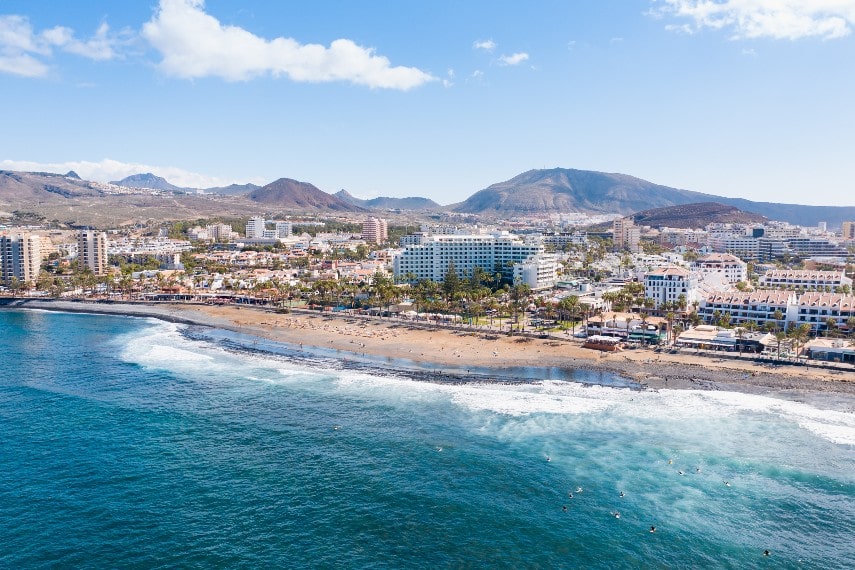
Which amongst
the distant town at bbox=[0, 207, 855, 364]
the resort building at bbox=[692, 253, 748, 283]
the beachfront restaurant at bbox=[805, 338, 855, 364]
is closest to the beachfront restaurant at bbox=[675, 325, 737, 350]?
the distant town at bbox=[0, 207, 855, 364]

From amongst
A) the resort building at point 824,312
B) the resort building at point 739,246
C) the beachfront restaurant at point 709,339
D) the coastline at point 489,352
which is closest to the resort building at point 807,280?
the resort building at point 824,312

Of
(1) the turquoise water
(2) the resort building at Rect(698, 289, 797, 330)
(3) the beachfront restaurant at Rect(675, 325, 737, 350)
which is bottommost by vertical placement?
(1) the turquoise water

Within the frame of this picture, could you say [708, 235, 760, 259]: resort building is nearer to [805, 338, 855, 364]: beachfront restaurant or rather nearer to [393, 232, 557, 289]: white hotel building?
[393, 232, 557, 289]: white hotel building

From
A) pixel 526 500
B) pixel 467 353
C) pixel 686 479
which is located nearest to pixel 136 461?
pixel 526 500

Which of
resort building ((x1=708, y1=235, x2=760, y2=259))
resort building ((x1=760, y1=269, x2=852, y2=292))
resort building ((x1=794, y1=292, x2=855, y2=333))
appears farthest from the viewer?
resort building ((x1=708, y1=235, x2=760, y2=259))

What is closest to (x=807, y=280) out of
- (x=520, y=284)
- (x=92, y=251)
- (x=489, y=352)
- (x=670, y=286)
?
(x=670, y=286)

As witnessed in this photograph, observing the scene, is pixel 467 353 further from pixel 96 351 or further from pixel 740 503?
pixel 96 351

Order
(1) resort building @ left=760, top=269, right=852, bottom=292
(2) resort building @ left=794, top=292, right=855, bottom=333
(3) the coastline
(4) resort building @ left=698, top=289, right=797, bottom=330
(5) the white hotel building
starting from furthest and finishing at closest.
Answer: (5) the white hotel building, (1) resort building @ left=760, top=269, right=852, bottom=292, (4) resort building @ left=698, top=289, right=797, bottom=330, (2) resort building @ left=794, top=292, right=855, bottom=333, (3) the coastline
